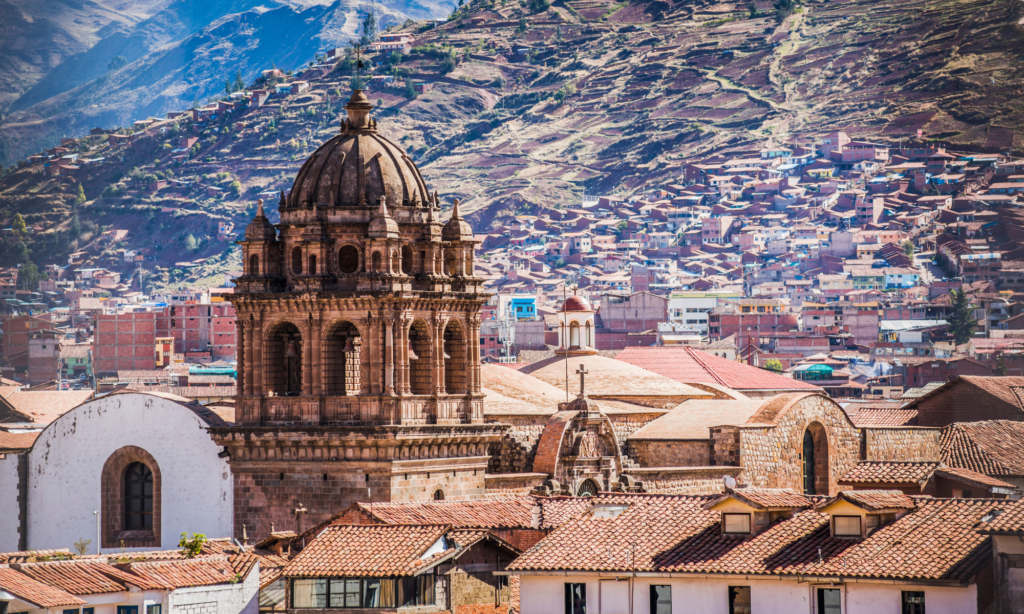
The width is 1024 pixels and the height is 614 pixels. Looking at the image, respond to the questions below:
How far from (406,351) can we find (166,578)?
14.4 meters

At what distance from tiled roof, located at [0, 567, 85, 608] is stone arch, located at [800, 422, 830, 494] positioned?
32.5 metres

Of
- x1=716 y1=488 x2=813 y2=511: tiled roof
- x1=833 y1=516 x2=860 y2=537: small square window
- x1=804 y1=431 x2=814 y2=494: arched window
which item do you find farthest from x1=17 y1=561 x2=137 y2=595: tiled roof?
x1=804 y1=431 x2=814 y2=494: arched window

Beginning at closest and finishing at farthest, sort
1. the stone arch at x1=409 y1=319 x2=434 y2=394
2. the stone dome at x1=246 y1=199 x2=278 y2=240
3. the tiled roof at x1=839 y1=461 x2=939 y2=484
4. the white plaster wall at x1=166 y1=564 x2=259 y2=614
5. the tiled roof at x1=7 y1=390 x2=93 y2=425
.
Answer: the white plaster wall at x1=166 y1=564 x2=259 y2=614 → the stone dome at x1=246 y1=199 x2=278 y2=240 → the stone arch at x1=409 y1=319 x2=434 y2=394 → the tiled roof at x1=839 y1=461 x2=939 y2=484 → the tiled roof at x1=7 y1=390 x2=93 y2=425

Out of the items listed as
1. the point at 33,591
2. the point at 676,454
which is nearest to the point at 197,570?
the point at 33,591

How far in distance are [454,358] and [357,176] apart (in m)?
5.59

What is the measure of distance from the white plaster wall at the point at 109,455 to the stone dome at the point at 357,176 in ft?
22.1

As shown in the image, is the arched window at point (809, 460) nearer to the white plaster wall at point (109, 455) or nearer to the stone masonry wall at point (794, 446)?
the stone masonry wall at point (794, 446)

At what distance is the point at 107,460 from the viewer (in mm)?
59531

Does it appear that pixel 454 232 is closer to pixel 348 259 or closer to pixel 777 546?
pixel 348 259

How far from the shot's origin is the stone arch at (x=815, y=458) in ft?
229

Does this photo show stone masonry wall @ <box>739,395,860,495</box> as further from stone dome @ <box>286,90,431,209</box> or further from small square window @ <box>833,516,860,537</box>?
small square window @ <box>833,516,860,537</box>

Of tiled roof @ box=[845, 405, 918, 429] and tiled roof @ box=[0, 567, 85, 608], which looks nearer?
tiled roof @ box=[0, 567, 85, 608]

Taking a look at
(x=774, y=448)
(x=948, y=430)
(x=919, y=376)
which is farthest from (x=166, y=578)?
(x=919, y=376)

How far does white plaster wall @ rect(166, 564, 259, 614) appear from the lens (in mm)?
44656
